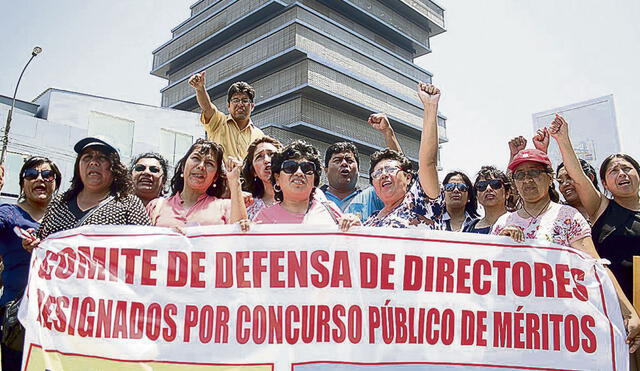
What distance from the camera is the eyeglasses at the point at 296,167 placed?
3551 millimetres

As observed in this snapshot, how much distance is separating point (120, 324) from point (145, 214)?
0.83 meters

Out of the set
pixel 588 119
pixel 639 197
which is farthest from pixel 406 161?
pixel 588 119

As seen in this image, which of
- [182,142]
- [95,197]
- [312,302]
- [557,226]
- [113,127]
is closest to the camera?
[312,302]

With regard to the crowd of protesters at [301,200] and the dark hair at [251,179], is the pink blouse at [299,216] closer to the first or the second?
the crowd of protesters at [301,200]

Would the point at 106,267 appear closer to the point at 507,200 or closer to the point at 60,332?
the point at 60,332

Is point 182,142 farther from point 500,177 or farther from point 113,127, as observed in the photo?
point 500,177

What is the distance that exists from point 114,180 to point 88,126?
77.6 ft

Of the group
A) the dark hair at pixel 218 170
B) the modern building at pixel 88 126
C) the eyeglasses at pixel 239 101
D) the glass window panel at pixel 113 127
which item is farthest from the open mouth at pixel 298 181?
the glass window panel at pixel 113 127

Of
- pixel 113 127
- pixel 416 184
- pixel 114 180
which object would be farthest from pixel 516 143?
pixel 113 127

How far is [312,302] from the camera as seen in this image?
10.2 feet

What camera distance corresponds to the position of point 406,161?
394 cm

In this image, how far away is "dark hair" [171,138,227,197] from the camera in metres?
3.95

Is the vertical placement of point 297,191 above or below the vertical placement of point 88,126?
below

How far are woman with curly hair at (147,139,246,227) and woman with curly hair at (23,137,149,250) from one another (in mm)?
184
